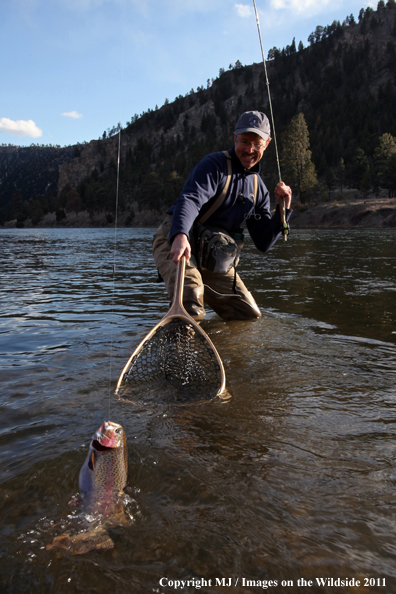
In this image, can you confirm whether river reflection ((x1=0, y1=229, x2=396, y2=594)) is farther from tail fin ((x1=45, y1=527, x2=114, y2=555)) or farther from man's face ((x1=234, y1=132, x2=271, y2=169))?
man's face ((x1=234, y1=132, x2=271, y2=169))

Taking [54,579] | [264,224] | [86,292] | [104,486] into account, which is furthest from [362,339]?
[86,292]

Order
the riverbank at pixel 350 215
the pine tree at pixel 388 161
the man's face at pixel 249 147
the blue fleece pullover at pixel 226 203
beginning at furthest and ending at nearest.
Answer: the pine tree at pixel 388 161 → the riverbank at pixel 350 215 → the man's face at pixel 249 147 → the blue fleece pullover at pixel 226 203

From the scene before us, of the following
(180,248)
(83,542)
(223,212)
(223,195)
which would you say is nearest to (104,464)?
(83,542)

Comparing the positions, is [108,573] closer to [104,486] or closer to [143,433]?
[104,486]

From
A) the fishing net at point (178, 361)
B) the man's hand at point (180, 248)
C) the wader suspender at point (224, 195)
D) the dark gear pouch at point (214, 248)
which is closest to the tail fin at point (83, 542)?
the fishing net at point (178, 361)

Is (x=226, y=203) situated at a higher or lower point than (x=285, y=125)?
lower

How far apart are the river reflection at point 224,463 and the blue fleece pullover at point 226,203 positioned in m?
1.44

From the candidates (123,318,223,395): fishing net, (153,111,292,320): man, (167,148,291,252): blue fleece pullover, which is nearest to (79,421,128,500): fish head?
(123,318,223,395): fishing net

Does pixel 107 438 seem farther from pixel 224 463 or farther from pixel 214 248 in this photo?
pixel 214 248

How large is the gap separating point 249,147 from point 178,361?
8.71 ft

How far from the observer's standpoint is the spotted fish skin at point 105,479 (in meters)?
2.17

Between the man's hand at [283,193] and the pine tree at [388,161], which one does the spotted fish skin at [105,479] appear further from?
the pine tree at [388,161]

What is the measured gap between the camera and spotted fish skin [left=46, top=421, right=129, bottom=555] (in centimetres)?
217

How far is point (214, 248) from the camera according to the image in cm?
554
